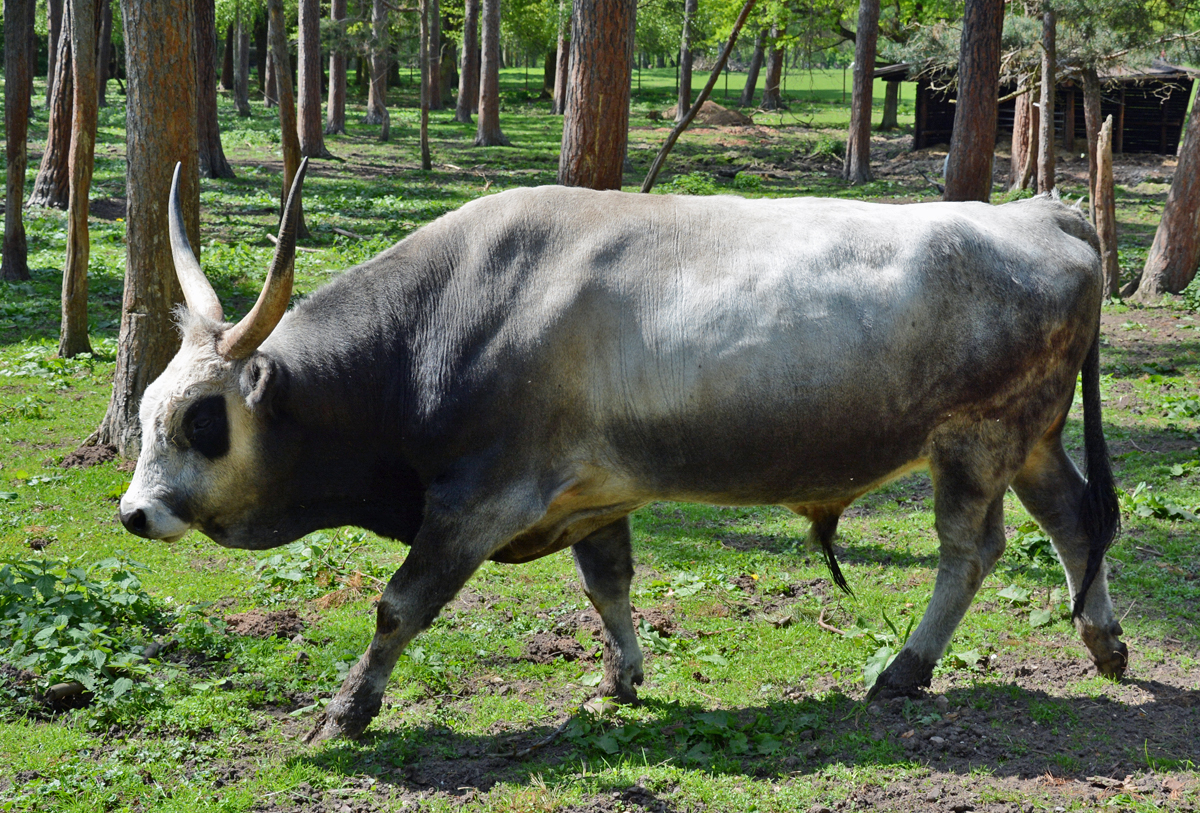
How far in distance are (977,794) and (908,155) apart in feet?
91.2

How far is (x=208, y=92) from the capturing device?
19.8 meters

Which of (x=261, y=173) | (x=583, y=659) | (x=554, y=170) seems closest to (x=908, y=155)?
(x=554, y=170)

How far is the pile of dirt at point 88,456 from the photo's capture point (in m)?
7.94

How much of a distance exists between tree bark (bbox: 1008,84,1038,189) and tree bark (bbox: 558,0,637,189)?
42.4ft

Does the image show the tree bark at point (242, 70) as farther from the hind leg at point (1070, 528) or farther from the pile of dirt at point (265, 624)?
the hind leg at point (1070, 528)

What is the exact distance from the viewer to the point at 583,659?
5.51 m

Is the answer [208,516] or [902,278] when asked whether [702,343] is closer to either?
[902,278]

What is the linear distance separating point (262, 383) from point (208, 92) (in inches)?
687

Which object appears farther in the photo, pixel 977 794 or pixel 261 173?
pixel 261 173

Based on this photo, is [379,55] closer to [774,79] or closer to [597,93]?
[774,79]

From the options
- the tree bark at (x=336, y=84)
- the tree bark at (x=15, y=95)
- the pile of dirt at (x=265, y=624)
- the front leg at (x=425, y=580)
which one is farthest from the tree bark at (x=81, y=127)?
the tree bark at (x=336, y=84)

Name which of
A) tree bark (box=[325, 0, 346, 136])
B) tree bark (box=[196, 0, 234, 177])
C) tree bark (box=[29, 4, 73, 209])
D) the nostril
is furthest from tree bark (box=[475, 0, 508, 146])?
the nostril

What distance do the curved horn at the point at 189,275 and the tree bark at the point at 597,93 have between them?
14.0ft

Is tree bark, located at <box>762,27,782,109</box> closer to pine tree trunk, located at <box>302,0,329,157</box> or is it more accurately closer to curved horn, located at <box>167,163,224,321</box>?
pine tree trunk, located at <box>302,0,329,157</box>
